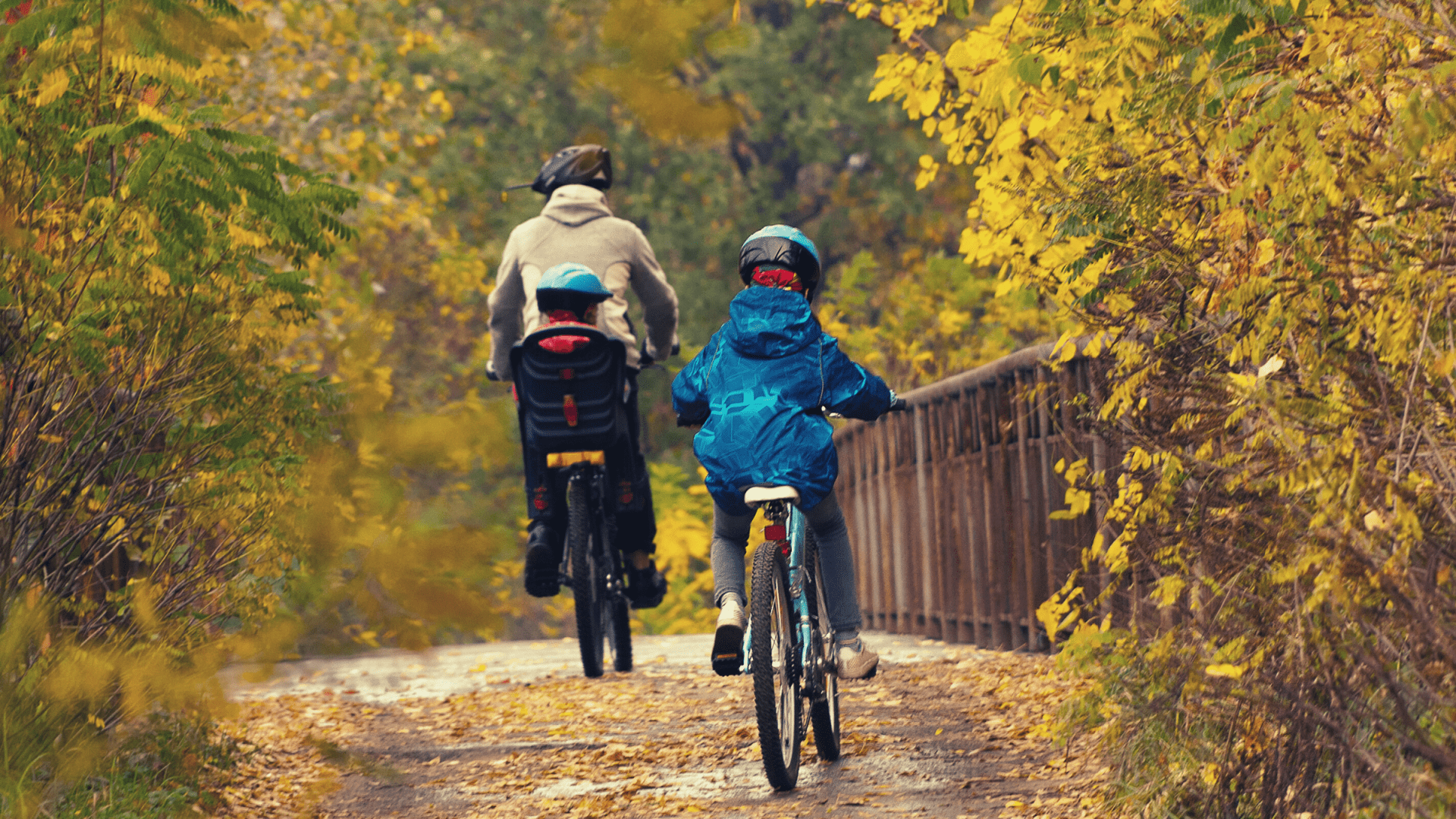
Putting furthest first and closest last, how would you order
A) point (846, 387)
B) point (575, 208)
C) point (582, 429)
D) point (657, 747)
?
1. point (575, 208)
2. point (582, 429)
3. point (657, 747)
4. point (846, 387)

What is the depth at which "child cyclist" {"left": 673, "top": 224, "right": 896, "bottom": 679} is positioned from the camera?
16.5 ft

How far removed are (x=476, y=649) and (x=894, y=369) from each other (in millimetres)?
5532

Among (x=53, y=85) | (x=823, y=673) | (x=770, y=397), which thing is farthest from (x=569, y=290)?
(x=53, y=85)

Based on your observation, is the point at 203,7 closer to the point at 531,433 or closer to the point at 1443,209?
the point at 1443,209

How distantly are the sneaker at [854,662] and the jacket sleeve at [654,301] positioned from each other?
2.89 meters

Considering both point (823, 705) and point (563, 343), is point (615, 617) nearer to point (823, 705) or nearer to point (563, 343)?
point (563, 343)

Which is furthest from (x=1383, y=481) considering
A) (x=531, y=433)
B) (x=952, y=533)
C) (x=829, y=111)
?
(x=829, y=111)

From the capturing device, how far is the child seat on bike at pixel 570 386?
7336 mm

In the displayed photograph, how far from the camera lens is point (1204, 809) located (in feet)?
12.6

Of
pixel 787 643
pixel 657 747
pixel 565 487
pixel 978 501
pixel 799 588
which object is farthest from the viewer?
pixel 978 501

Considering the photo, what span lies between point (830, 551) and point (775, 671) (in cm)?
57

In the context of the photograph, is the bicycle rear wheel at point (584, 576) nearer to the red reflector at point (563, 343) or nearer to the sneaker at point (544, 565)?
the sneaker at point (544, 565)

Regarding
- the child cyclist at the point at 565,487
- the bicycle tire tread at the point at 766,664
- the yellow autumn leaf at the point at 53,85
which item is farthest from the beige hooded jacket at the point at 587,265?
the yellow autumn leaf at the point at 53,85

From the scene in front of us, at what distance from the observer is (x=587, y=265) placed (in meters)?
7.88
